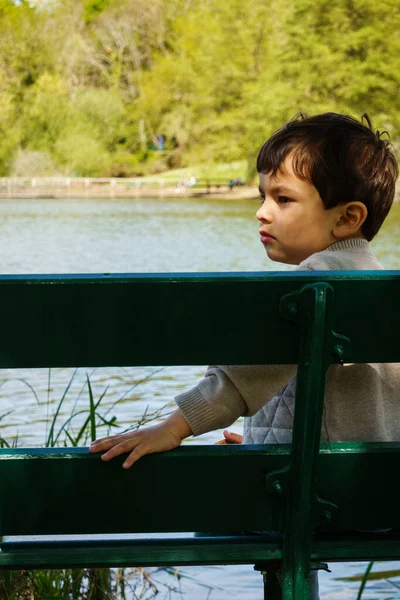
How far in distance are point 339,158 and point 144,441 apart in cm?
71

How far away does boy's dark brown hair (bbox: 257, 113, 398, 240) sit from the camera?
2.24m

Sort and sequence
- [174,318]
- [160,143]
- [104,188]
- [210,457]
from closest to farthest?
[174,318] < [210,457] < [104,188] < [160,143]

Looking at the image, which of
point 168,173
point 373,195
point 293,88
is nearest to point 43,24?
Result: point 168,173

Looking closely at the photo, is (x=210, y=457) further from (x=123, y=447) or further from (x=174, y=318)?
(x=174, y=318)

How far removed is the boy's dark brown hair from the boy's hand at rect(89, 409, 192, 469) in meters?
0.60

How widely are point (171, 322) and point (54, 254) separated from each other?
67.2 feet

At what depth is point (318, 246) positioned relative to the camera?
2.29 m

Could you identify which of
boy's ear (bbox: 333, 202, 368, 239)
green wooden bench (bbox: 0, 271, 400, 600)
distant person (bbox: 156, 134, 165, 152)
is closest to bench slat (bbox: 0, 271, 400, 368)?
green wooden bench (bbox: 0, 271, 400, 600)

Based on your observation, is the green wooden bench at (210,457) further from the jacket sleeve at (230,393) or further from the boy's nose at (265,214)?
the boy's nose at (265,214)

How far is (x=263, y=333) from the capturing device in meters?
1.83

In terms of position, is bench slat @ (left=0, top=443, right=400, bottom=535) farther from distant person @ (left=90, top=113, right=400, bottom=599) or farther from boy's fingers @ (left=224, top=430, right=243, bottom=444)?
boy's fingers @ (left=224, top=430, right=243, bottom=444)

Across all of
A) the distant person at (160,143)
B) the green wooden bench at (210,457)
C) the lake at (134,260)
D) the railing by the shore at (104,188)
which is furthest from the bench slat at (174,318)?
the distant person at (160,143)

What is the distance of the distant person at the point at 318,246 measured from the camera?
1932 mm

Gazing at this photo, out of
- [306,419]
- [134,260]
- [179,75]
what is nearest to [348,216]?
[306,419]
